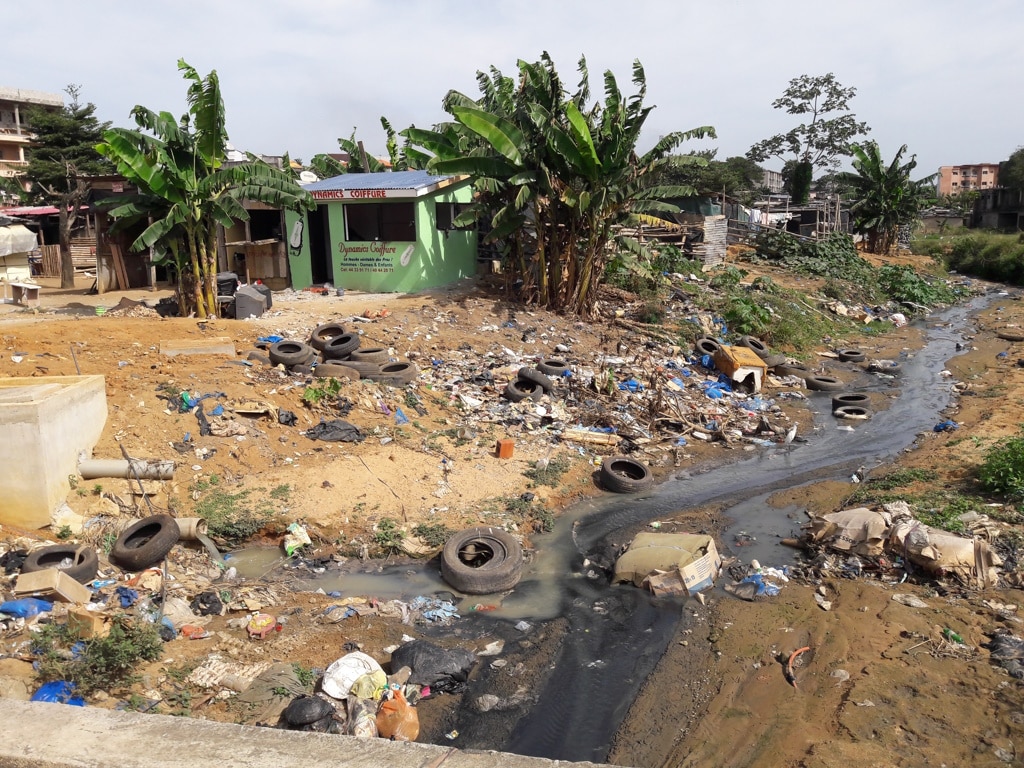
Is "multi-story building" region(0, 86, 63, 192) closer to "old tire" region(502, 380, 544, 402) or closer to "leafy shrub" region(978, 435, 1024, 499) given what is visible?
"old tire" region(502, 380, 544, 402)

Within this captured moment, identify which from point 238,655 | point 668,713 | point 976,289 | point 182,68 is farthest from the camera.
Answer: point 976,289

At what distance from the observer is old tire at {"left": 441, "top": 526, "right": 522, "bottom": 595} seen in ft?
23.3

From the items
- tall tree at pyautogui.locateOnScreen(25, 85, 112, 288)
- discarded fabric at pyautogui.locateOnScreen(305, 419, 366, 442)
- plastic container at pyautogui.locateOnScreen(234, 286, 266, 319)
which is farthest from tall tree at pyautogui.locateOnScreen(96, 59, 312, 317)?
tall tree at pyautogui.locateOnScreen(25, 85, 112, 288)

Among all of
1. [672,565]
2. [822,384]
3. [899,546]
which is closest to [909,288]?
[822,384]

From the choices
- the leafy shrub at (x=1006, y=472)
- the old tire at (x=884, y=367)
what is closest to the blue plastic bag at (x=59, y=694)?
the leafy shrub at (x=1006, y=472)

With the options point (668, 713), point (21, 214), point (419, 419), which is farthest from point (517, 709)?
point (21, 214)

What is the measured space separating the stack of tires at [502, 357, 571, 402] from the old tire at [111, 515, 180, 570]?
5.43 metres

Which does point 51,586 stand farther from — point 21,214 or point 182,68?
point 21,214

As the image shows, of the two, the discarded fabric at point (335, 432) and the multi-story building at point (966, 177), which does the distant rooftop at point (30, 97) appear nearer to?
the discarded fabric at point (335, 432)

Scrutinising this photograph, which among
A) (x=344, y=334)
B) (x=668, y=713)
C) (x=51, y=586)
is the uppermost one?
(x=344, y=334)

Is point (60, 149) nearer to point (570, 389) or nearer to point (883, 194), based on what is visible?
point (570, 389)

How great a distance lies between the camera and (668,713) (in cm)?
532

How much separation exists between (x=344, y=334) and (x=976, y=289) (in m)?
27.8

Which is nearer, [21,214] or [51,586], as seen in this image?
[51,586]
